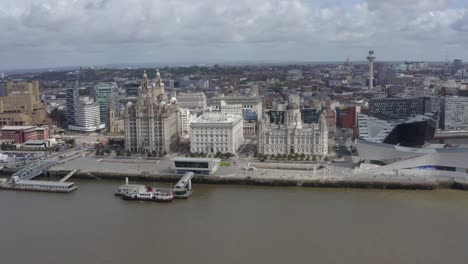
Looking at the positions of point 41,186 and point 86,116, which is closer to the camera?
point 41,186

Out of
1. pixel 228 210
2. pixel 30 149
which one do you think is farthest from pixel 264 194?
pixel 30 149

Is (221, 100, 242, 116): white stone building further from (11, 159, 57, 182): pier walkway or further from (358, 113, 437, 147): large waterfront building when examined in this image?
(11, 159, 57, 182): pier walkway

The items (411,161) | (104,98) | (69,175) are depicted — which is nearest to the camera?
(411,161)

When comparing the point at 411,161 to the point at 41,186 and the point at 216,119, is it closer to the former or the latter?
the point at 216,119

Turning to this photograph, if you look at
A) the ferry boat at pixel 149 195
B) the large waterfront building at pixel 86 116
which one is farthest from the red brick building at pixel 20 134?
the ferry boat at pixel 149 195

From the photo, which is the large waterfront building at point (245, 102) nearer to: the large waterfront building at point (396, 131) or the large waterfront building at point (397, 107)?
the large waterfront building at point (397, 107)

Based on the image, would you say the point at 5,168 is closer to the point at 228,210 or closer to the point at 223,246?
the point at 228,210

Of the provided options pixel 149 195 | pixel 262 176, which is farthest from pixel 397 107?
pixel 149 195
